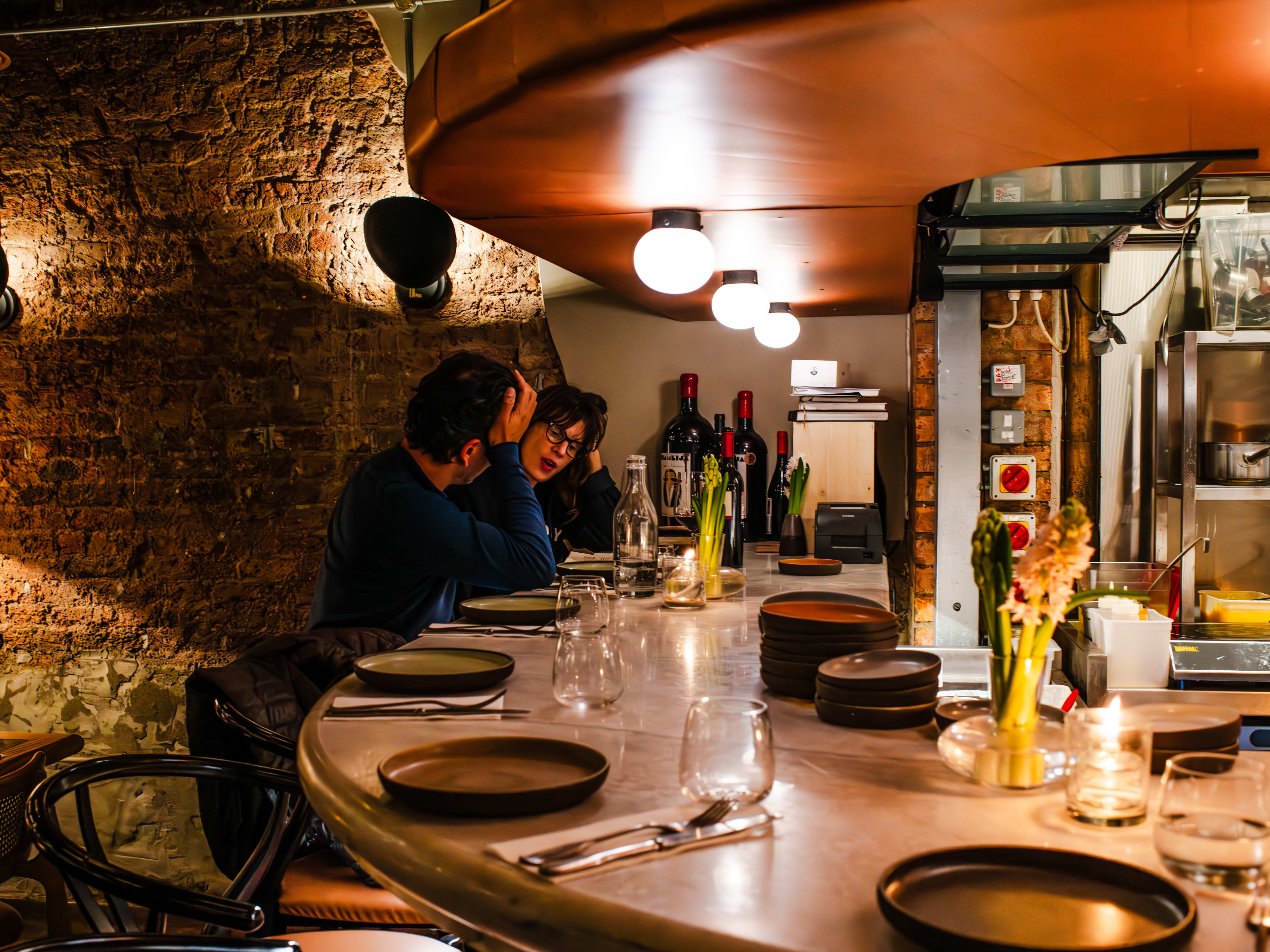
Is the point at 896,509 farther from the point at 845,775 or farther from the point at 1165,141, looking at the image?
the point at 845,775

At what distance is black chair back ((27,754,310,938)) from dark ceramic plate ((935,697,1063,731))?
32.9 inches

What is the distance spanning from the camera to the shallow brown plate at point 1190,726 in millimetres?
996

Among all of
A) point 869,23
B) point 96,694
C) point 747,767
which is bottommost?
point 96,694

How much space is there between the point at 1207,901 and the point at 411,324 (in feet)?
10.8

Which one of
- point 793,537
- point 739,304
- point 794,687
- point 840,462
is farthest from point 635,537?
point 840,462

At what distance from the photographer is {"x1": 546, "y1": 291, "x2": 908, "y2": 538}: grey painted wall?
3.60m

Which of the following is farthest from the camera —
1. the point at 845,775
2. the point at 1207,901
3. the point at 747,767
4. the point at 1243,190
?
the point at 1243,190

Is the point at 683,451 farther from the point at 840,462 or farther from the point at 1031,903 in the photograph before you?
the point at 1031,903

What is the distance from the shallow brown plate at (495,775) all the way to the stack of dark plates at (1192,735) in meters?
0.58

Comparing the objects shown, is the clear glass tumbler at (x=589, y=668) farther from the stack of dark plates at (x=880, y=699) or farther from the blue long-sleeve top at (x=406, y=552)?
the blue long-sleeve top at (x=406, y=552)

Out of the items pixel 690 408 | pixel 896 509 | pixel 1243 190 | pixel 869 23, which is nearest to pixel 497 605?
pixel 869 23

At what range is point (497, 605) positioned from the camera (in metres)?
2.03

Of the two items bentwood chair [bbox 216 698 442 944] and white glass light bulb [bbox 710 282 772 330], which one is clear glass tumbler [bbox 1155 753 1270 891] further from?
white glass light bulb [bbox 710 282 772 330]

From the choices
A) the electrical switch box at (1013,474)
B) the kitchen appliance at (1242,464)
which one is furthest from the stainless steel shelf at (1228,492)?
the electrical switch box at (1013,474)
